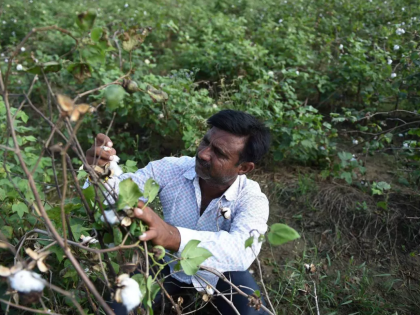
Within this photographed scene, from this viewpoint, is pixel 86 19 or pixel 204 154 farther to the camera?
pixel 204 154

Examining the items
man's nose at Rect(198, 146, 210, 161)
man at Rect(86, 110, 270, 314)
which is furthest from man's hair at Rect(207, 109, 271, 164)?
man's nose at Rect(198, 146, 210, 161)

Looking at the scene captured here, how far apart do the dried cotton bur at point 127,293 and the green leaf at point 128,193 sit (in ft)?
0.65

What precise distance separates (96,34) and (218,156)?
980 mm

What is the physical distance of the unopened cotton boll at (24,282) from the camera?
2.85 feet

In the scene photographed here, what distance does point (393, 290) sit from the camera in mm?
2459

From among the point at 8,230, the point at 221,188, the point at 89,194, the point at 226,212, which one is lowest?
the point at 8,230

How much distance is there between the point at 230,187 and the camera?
1965mm

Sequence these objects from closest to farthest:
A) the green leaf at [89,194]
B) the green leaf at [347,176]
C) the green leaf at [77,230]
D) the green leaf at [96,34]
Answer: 1. the green leaf at [96,34]
2. the green leaf at [89,194]
3. the green leaf at [77,230]
4. the green leaf at [347,176]

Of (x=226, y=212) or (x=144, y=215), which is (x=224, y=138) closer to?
(x=226, y=212)

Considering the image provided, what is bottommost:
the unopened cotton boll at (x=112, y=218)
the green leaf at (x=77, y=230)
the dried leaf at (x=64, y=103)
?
the green leaf at (x=77, y=230)

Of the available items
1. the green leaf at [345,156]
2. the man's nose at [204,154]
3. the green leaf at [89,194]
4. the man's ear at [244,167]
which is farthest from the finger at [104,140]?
the green leaf at [345,156]

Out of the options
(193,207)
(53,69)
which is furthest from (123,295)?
(193,207)

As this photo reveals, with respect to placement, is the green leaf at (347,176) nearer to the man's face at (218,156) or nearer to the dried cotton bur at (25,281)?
the man's face at (218,156)

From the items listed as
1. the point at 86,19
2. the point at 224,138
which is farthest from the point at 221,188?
the point at 86,19
